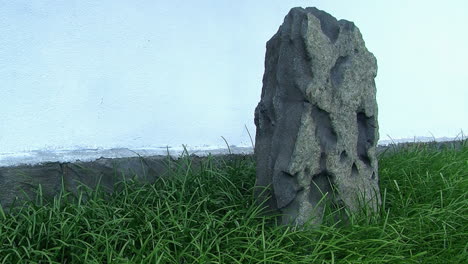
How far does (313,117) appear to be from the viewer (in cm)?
275

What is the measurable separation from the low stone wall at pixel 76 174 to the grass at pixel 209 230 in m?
0.12

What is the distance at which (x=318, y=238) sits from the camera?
2641mm

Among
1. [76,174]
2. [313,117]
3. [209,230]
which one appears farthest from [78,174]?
[313,117]

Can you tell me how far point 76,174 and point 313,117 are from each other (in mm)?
1414

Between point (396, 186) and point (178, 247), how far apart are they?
1.38 m

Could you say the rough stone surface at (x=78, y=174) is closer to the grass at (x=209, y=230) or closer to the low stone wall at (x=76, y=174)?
the low stone wall at (x=76, y=174)

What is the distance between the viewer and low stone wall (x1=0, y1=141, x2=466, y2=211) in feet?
9.86

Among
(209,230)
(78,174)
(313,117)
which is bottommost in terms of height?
(209,230)

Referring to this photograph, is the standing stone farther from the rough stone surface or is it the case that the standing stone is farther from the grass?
the rough stone surface

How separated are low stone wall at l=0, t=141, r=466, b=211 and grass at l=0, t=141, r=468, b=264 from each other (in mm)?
124

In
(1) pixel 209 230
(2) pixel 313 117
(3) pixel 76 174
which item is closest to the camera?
(1) pixel 209 230

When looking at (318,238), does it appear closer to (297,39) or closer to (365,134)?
(365,134)

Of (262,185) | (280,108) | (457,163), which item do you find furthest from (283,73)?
(457,163)

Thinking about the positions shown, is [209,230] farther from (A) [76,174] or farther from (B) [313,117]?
(A) [76,174]
